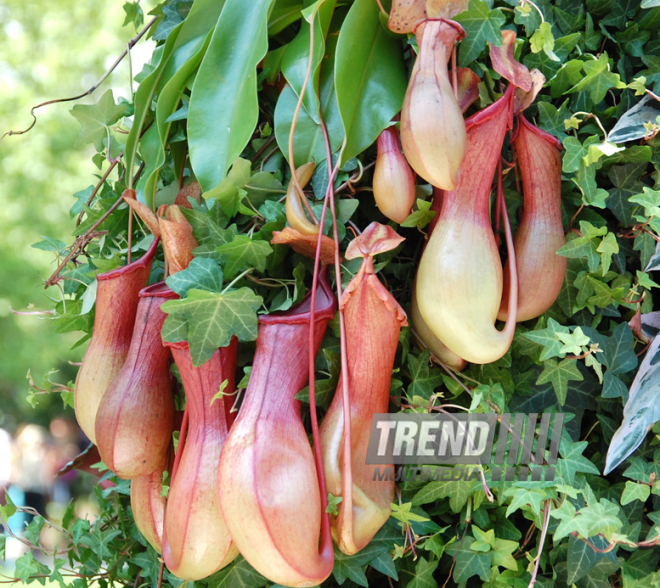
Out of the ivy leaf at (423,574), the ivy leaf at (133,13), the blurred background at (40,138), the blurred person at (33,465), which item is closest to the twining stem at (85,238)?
the ivy leaf at (133,13)

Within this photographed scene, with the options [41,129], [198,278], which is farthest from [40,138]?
[198,278]

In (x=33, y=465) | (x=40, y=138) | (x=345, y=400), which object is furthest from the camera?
(x=33, y=465)

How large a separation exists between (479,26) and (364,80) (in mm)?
100

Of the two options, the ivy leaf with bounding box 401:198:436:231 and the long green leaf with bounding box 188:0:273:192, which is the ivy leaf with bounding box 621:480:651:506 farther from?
the long green leaf with bounding box 188:0:273:192

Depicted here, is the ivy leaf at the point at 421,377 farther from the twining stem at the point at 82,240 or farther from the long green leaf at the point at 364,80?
the twining stem at the point at 82,240

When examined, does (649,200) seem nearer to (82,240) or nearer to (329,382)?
(329,382)

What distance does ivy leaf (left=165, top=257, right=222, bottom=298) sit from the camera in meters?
0.46

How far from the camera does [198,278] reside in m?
0.47

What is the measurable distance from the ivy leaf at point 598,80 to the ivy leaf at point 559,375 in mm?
231

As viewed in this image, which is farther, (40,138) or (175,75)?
(40,138)

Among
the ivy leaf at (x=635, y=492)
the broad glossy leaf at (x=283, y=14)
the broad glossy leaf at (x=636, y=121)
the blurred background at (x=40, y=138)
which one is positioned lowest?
the blurred background at (x=40, y=138)

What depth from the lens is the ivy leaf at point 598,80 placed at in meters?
0.49

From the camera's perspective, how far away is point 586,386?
50 centimetres

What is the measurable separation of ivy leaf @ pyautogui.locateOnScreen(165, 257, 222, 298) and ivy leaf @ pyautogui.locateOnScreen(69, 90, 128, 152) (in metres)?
0.27
